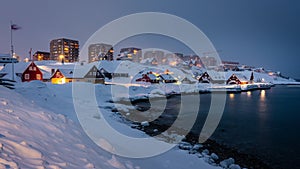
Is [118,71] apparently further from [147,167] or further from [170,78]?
[147,167]

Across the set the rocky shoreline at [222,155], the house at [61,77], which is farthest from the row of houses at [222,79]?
the rocky shoreline at [222,155]

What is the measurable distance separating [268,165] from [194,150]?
4.06 meters

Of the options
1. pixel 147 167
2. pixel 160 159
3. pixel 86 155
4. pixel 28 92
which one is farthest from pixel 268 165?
pixel 28 92

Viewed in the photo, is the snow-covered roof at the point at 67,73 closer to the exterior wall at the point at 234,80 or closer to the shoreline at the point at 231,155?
the shoreline at the point at 231,155

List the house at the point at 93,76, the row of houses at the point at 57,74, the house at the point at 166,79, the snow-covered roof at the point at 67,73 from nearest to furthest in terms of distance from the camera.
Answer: the row of houses at the point at 57,74
the snow-covered roof at the point at 67,73
the house at the point at 93,76
the house at the point at 166,79

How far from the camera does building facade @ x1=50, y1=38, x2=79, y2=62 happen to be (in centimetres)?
14288

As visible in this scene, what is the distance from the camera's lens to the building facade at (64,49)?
143 metres

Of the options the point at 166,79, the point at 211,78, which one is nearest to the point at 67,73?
the point at 166,79

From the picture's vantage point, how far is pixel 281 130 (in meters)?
20.5

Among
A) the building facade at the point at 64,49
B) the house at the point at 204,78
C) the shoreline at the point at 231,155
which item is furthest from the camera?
the building facade at the point at 64,49

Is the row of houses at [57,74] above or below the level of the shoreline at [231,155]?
above

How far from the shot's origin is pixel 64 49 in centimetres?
14338

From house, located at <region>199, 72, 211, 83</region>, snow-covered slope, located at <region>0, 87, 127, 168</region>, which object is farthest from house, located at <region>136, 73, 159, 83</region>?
snow-covered slope, located at <region>0, 87, 127, 168</region>

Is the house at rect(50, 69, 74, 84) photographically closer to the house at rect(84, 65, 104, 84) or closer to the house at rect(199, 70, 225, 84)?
the house at rect(84, 65, 104, 84)
